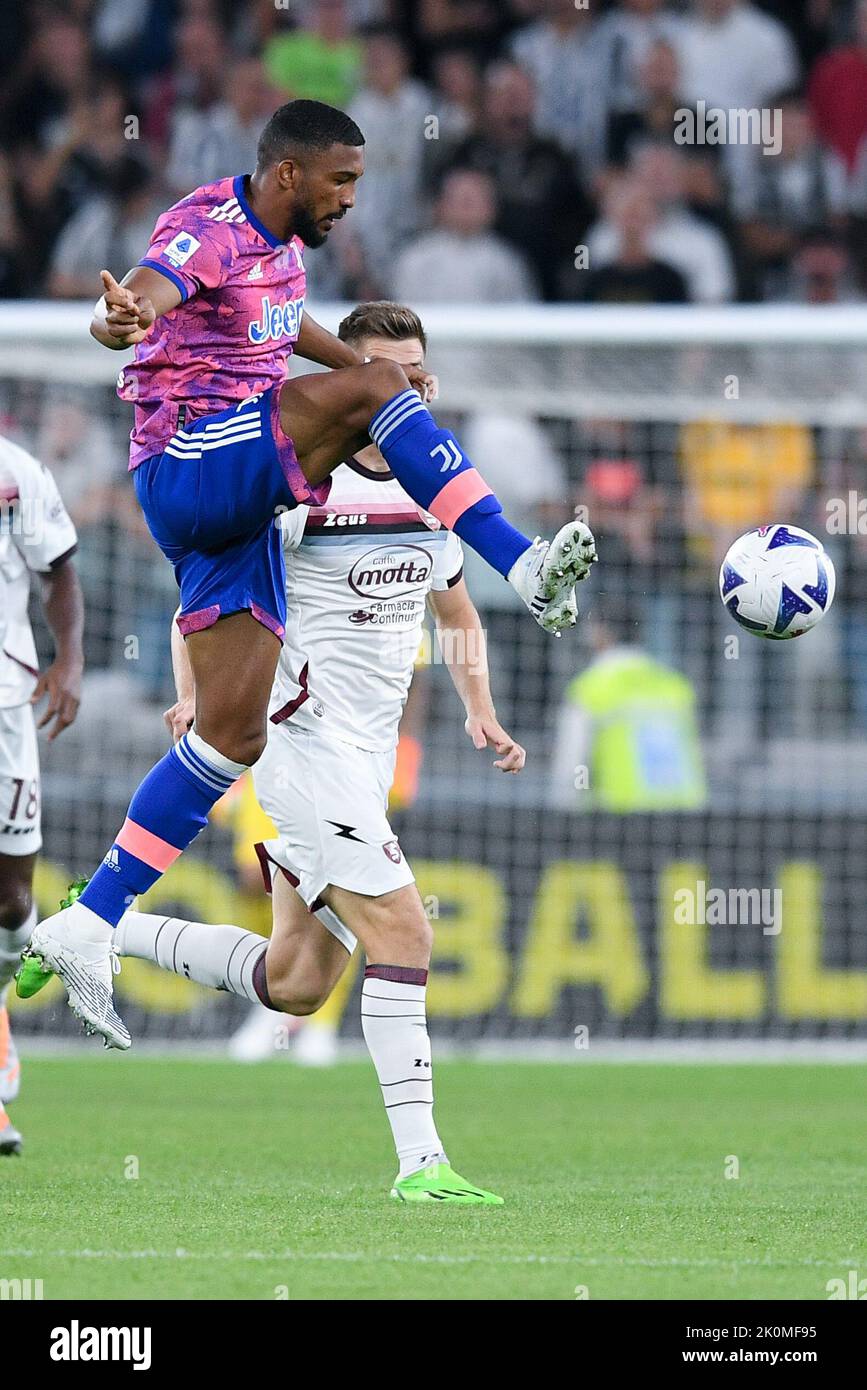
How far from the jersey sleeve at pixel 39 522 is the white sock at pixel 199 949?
146 centimetres

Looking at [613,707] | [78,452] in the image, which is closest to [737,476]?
[613,707]

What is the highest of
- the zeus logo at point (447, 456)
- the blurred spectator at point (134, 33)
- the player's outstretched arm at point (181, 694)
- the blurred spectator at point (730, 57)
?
the blurred spectator at point (134, 33)

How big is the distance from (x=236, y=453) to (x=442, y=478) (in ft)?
1.61

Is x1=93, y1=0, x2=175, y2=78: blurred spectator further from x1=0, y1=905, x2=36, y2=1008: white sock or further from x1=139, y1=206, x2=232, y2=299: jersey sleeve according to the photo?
x1=139, y1=206, x2=232, y2=299: jersey sleeve

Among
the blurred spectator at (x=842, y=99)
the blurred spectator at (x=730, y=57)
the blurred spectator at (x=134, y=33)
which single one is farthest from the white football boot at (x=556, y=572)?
the blurred spectator at (x=134, y=33)

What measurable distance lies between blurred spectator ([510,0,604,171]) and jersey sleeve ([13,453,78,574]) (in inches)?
333

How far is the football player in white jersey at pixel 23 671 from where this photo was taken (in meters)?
7.02

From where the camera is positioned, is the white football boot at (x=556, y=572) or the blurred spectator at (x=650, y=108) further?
the blurred spectator at (x=650, y=108)

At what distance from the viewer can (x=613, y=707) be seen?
12070 millimetres

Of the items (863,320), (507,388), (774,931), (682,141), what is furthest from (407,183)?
(774,931)

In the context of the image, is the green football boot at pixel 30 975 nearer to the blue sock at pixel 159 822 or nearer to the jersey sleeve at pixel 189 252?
the blue sock at pixel 159 822

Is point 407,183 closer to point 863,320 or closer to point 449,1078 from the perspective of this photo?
point 863,320

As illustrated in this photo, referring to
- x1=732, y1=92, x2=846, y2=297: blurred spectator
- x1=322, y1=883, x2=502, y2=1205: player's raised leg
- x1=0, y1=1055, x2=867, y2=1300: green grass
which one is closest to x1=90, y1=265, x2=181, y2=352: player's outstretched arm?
x1=322, y1=883, x2=502, y2=1205: player's raised leg

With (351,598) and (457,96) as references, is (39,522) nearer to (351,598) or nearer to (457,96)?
(351,598)
